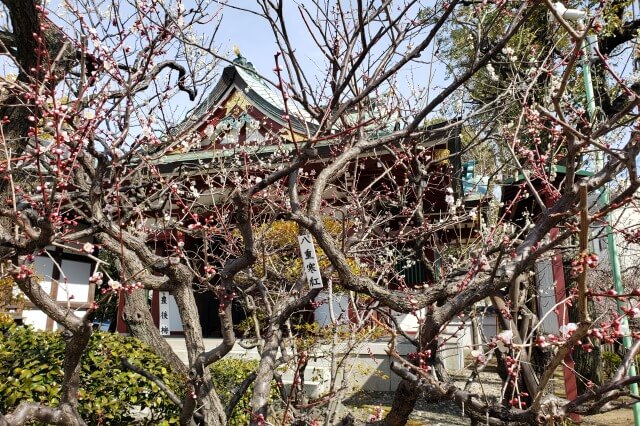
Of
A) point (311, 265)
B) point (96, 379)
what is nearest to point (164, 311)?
point (96, 379)

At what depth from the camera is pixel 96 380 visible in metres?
4.19

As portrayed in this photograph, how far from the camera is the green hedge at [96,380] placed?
12.9 ft

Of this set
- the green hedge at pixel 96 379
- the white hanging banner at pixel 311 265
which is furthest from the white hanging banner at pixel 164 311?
the white hanging banner at pixel 311 265

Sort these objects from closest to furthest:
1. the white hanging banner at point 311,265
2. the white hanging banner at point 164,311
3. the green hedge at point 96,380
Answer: the white hanging banner at point 311,265
the green hedge at point 96,380
the white hanging banner at point 164,311

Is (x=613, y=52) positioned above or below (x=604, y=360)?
above

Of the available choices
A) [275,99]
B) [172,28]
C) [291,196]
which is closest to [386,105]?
[172,28]

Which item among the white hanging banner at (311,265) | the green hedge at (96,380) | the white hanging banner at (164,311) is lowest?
the green hedge at (96,380)

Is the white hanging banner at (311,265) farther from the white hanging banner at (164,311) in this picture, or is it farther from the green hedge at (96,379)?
the white hanging banner at (164,311)

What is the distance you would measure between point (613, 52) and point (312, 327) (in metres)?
7.68

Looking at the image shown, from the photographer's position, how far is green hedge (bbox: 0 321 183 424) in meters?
3.93

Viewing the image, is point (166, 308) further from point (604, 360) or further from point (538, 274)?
point (604, 360)

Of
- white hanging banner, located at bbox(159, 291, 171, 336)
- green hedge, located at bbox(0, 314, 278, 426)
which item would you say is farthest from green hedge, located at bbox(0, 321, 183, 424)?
white hanging banner, located at bbox(159, 291, 171, 336)

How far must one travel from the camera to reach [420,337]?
97.6 inches

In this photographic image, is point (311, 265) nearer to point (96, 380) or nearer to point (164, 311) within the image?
point (96, 380)
